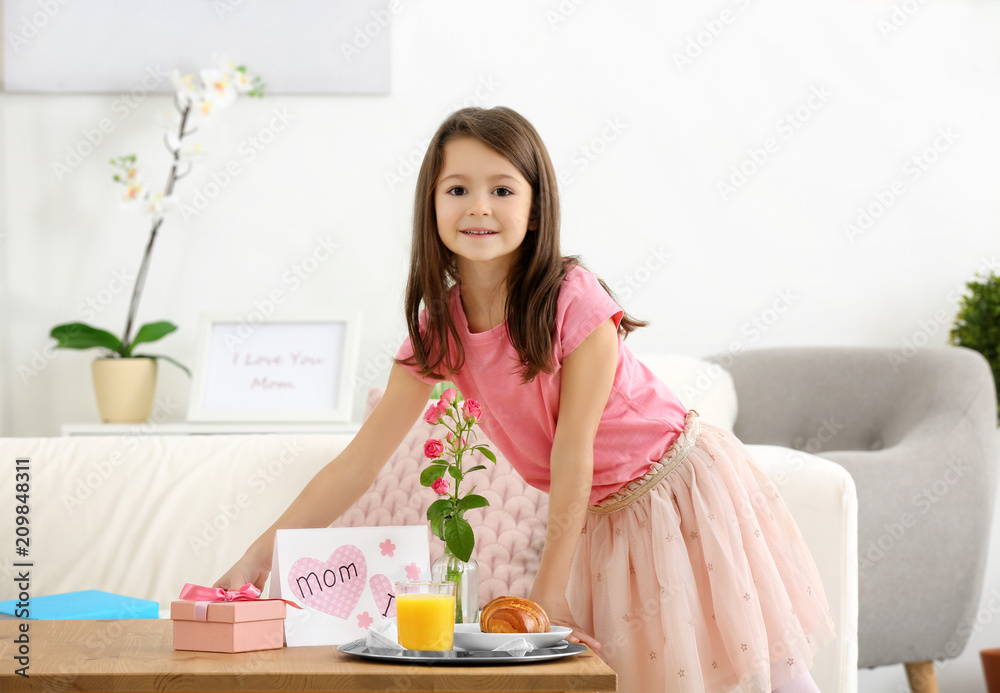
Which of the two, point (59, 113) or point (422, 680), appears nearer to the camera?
point (422, 680)

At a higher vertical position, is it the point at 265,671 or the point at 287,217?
the point at 287,217

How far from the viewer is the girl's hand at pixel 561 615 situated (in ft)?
3.18

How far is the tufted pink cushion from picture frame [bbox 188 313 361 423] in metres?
0.72

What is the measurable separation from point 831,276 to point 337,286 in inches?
57.7

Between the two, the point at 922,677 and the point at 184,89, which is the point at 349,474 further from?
the point at 184,89

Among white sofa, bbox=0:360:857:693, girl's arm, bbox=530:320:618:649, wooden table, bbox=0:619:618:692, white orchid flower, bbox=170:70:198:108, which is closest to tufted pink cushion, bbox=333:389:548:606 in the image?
white sofa, bbox=0:360:857:693

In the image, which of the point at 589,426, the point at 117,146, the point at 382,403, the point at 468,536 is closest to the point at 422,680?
the point at 468,536

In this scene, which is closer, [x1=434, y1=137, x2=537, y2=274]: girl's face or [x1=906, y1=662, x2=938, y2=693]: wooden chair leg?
[x1=434, y1=137, x2=537, y2=274]: girl's face

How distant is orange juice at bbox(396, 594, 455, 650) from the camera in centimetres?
81

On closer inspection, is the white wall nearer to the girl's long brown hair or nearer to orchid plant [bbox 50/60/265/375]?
orchid plant [bbox 50/60/265/375]

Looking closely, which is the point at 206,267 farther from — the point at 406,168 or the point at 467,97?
the point at 467,97

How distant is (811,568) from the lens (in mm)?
1168

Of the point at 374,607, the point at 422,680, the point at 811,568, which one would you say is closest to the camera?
the point at 422,680

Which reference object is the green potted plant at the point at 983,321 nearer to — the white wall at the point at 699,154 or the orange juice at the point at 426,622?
the white wall at the point at 699,154
